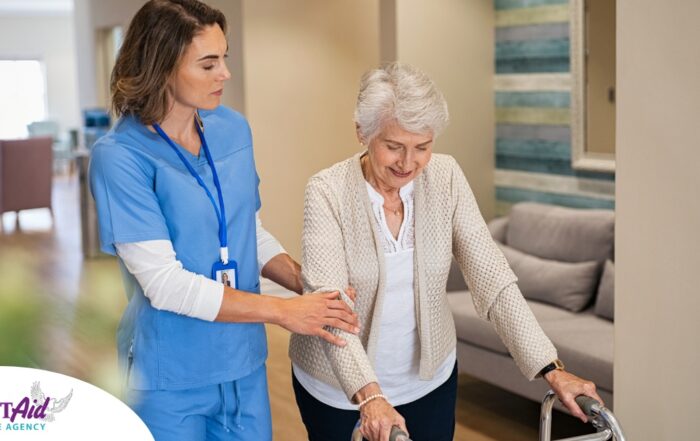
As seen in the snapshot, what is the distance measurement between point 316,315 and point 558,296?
298 cm

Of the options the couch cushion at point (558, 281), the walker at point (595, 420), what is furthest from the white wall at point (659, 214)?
the couch cushion at point (558, 281)

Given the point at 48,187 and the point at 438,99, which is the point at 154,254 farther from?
the point at 48,187

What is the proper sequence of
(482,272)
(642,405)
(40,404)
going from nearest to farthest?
(40,404)
(482,272)
(642,405)

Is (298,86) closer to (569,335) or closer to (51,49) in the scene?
(569,335)

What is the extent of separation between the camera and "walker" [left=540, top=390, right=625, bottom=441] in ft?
5.62

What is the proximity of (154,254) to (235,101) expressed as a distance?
5.42 metres

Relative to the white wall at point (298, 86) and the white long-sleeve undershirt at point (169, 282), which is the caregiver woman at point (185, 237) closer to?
the white long-sleeve undershirt at point (169, 282)

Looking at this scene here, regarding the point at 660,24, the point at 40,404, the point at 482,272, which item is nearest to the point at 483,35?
the point at 660,24

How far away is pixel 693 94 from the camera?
227cm

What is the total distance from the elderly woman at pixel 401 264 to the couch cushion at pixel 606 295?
235 cm

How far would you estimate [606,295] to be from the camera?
442cm

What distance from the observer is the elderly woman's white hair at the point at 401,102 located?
1913 mm

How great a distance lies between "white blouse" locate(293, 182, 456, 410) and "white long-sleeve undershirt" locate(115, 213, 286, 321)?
1.28 feet

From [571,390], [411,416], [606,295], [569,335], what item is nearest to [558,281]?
[606,295]
